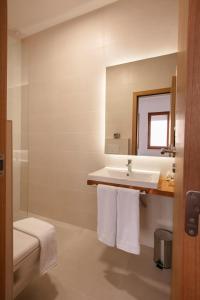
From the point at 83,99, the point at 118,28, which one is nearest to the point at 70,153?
the point at 83,99

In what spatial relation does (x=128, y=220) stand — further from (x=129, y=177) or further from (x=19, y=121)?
(x=19, y=121)

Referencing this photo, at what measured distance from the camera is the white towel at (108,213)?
5.28 ft

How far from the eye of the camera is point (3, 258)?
0.73 metres

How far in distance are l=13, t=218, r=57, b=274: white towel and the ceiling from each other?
2236 mm

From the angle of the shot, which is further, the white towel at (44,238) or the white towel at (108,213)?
the white towel at (108,213)

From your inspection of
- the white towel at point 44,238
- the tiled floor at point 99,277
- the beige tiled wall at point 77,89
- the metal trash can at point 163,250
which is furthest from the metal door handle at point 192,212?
the beige tiled wall at point 77,89

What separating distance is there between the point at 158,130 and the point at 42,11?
6.24 feet

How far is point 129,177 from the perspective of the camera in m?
1.77

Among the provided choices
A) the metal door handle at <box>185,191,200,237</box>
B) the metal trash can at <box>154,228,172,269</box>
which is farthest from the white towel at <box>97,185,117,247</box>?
the metal door handle at <box>185,191,200,237</box>

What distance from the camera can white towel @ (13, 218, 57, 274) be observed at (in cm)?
126

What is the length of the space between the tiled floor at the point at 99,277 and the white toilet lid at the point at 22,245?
1.44 feet

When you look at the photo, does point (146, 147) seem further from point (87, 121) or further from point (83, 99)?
point (83, 99)

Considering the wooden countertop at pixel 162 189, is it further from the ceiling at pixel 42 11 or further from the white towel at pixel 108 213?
the ceiling at pixel 42 11

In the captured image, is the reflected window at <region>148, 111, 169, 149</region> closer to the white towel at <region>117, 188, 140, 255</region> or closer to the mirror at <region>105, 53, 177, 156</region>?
the mirror at <region>105, 53, 177, 156</region>
